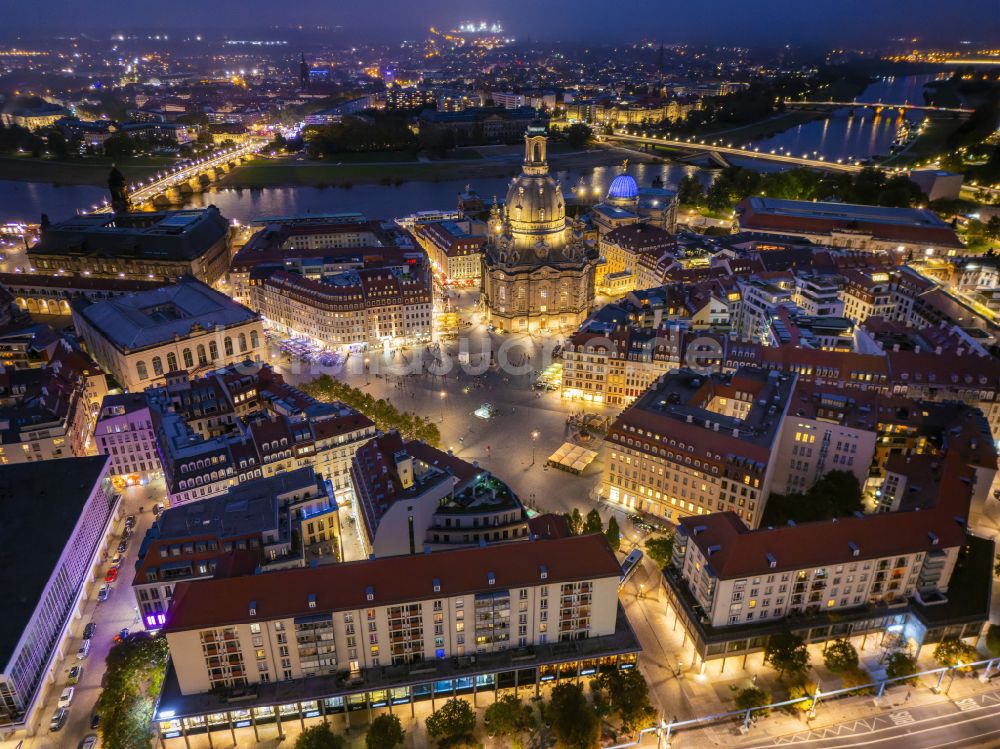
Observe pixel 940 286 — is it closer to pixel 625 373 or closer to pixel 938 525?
pixel 625 373

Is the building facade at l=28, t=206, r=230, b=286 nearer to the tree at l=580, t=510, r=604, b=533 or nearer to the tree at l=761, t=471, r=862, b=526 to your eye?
the tree at l=580, t=510, r=604, b=533

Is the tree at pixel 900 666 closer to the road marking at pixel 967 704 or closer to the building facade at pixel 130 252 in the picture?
the road marking at pixel 967 704

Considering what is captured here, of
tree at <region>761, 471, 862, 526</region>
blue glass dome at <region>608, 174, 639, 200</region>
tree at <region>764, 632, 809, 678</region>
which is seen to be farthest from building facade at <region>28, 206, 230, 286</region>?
tree at <region>764, 632, 809, 678</region>

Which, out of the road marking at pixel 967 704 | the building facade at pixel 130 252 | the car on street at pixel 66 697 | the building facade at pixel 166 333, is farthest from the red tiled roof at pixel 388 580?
the building facade at pixel 130 252

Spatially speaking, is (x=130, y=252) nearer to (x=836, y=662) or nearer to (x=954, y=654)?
(x=836, y=662)

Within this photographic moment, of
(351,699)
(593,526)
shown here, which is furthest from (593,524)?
(351,699)

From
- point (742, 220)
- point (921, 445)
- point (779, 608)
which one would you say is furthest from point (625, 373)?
point (742, 220)
